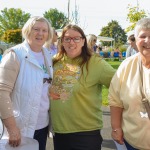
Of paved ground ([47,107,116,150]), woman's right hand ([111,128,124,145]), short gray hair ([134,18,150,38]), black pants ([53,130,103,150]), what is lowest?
paved ground ([47,107,116,150])

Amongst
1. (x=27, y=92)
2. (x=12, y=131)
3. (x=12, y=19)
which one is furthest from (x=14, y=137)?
(x=12, y=19)

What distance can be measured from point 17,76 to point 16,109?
0.29 metres

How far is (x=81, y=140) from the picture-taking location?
2.98 metres

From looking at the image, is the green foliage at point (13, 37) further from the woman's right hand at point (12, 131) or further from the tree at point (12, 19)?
the woman's right hand at point (12, 131)

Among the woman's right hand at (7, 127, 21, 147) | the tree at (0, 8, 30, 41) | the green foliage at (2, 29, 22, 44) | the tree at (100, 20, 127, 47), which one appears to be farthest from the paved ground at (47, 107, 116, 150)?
the tree at (100, 20, 127, 47)

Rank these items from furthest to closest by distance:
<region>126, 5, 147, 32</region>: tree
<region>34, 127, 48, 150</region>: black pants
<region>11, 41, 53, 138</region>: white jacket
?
<region>126, 5, 147, 32</region>: tree → <region>34, 127, 48, 150</region>: black pants → <region>11, 41, 53, 138</region>: white jacket

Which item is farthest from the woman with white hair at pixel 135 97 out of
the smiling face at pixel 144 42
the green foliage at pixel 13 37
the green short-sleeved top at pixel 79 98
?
the green foliage at pixel 13 37

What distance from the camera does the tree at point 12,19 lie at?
244ft

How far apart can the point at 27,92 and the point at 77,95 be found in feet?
1.52

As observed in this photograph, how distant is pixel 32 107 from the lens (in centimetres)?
278

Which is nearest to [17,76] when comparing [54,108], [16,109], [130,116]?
[16,109]

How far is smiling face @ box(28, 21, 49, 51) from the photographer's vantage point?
9.56ft

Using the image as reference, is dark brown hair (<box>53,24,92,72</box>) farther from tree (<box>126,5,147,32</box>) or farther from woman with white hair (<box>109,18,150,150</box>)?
tree (<box>126,5,147,32</box>)

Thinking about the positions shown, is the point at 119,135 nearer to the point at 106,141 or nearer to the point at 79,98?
the point at 79,98
